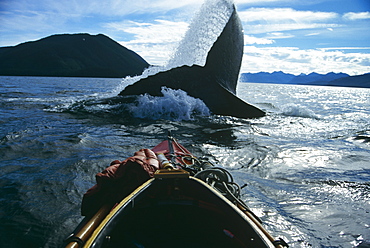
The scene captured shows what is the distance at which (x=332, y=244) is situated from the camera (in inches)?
121

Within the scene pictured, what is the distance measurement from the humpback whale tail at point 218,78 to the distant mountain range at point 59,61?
118365mm

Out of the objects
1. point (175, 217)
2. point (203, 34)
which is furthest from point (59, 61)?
point (175, 217)

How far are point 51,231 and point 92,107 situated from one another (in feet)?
34.5

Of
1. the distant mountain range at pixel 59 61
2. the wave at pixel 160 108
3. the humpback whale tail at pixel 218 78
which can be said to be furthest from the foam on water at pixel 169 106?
the distant mountain range at pixel 59 61

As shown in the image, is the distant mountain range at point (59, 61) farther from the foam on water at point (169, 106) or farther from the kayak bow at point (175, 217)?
the kayak bow at point (175, 217)

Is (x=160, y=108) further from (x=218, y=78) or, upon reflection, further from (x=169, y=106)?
(x=218, y=78)

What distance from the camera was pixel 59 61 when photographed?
146 metres

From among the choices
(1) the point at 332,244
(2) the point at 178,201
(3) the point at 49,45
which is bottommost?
(1) the point at 332,244

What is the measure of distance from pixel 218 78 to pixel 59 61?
156171 mm

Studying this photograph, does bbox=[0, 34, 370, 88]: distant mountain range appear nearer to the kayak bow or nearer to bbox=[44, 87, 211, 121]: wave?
bbox=[44, 87, 211, 121]: wave

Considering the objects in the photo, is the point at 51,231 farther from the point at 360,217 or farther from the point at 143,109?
the point at 143,109

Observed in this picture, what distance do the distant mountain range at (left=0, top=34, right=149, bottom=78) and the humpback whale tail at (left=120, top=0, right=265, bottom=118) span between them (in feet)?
388

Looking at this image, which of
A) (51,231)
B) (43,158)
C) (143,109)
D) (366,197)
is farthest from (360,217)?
(143,109)

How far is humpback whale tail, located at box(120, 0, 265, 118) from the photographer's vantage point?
34.1 ft
